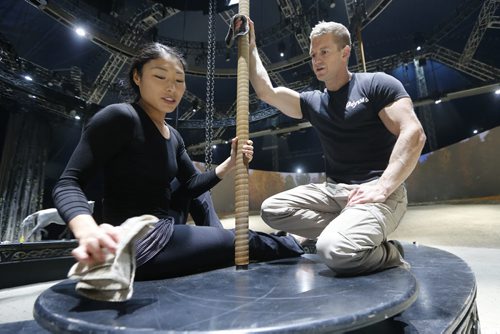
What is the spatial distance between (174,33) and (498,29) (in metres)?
10.2

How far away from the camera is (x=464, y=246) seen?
365 cm

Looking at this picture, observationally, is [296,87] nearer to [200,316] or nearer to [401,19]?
[401,19]

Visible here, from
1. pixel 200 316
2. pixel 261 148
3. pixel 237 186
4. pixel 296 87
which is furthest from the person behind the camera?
pixel 261 148

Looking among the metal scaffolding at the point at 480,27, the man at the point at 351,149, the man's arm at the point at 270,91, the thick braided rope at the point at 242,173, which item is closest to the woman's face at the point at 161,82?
the thick braided rope at the point at 242,173

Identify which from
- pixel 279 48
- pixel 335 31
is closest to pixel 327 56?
pixel 335 31

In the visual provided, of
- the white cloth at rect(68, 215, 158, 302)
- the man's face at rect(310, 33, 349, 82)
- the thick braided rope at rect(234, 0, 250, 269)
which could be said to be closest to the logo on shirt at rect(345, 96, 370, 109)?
the man's face at rect(310, 33, 349, 82)

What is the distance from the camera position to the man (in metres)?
1.28

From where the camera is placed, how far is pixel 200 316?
73cm

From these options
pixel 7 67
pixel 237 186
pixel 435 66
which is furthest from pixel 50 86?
pixel 435 66

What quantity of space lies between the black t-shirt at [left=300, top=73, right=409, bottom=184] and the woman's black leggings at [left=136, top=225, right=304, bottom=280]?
0.62 meters

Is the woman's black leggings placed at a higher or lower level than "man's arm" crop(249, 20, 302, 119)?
lower

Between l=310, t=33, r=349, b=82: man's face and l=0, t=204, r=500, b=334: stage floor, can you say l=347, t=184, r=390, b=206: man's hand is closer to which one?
l=310, t=33, r=349, b=82: man's face

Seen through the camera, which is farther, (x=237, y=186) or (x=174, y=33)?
(x=174, y=33)

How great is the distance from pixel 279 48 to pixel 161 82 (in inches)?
324
